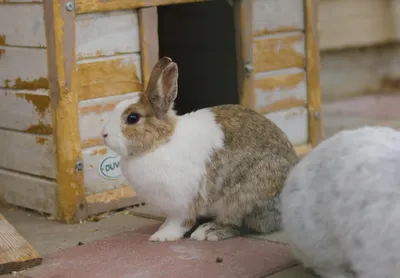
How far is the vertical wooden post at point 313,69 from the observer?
16.2 ft

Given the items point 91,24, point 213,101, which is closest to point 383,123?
point 213,101

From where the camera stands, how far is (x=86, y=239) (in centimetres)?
371

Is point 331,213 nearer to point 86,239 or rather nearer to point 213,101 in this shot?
point 86,239

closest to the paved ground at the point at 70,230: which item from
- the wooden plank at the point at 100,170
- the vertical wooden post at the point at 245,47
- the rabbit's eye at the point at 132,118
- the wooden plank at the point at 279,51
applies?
the wooden plank at the point at 100,170

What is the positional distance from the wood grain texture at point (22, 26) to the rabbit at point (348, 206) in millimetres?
1663

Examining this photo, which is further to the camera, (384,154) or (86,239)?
(86,239)

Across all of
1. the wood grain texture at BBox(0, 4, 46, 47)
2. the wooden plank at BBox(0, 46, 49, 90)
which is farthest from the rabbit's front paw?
the wood grain texture at BBox(0, 4, 46, 47)

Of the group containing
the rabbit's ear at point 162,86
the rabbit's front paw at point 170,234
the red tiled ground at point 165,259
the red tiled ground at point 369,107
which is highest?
the rabbit's ear at point 162,86

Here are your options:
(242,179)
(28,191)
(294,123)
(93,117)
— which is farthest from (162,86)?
(294,123)

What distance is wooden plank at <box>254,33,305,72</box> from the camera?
185 inches

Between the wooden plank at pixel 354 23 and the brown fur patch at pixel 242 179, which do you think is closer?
the brown fur patch at pixel 242 179

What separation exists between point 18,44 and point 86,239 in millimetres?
1108

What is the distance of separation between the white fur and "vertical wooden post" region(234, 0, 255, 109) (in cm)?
105

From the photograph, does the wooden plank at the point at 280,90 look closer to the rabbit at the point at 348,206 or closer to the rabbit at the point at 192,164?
the rabbit at the point at 192,164
